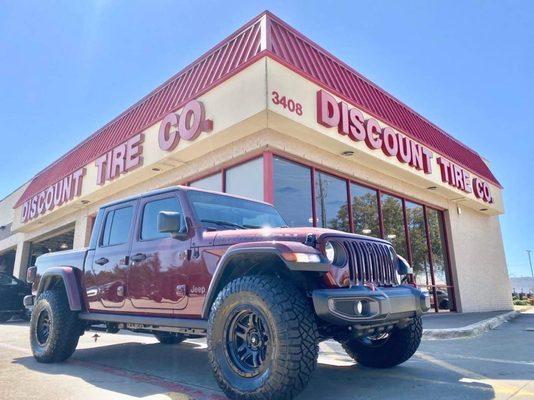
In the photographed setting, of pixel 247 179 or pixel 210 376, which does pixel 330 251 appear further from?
pixel 247 179

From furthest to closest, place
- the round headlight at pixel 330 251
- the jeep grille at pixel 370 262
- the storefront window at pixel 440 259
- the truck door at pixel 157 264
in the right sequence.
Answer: the storefront window at pixel 440 259
the truck door at pixel 157 264
the jeep grille at pixel 370 262
the round headlight at pixel 330 251

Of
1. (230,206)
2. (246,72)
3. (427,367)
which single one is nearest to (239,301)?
(230,206)

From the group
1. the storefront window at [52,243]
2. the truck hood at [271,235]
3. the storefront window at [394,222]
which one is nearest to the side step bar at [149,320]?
the truck hood at [271,235]

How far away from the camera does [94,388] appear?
12.4 ft

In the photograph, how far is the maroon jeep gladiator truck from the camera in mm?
3098

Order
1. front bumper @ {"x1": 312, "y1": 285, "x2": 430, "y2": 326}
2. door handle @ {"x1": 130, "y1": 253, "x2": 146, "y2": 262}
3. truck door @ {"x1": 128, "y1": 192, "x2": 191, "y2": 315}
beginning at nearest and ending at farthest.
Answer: front bumper @ {"x1": 312, "y1": 285, "x2": 430, "y2": 326} → truck door @ {"x1": 128, "y1": 192, "x2": 191, "y2": 315} → door handle @ {"x1": 130, "y1": 253, "x2": 146, "y2": 262}

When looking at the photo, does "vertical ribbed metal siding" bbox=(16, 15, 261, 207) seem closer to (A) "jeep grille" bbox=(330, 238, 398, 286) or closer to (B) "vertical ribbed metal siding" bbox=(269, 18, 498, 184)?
(B) "vertical ribbed metal siding" bbox=(269, 18, 498, 184)

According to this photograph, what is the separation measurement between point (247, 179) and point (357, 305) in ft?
21.2

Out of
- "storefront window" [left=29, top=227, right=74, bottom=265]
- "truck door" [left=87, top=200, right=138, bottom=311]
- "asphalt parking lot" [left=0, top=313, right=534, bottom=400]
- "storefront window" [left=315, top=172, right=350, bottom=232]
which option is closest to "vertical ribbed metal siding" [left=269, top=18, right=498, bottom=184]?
"storefront window" [left=315, top=172, right=350, bottom=232]

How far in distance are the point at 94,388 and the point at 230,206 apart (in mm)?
2254

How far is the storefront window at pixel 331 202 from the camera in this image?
10149mm

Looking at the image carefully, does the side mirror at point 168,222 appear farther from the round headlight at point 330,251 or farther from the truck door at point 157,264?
the round headlight at point 330,251

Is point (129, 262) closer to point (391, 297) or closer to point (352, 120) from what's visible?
point (391, 297)

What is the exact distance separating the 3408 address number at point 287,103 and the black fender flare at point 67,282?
4.71 m
